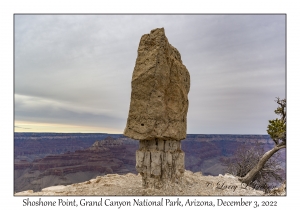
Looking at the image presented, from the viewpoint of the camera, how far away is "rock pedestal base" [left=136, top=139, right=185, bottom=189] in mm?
10422

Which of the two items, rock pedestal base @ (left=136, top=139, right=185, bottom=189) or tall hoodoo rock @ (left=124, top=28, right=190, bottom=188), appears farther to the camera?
rock pedestal base @ (left=136, top=139, right=185, bottom=189)

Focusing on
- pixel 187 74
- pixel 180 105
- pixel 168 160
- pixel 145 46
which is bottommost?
pixel 168 160

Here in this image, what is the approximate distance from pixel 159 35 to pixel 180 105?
10.4 feet

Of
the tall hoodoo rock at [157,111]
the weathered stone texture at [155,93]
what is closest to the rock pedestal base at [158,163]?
the tall hoodoo rock at [157,111]

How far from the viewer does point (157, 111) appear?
10070 millimetres

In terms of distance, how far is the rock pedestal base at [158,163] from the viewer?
10.4 meters

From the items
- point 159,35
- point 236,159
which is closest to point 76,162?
point 236,159

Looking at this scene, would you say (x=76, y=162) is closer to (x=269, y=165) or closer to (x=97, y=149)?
(x=97, y=149)

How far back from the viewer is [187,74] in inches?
476

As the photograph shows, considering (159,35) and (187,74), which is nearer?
(159,35)

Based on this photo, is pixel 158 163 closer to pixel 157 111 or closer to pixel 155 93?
pixel 157 111

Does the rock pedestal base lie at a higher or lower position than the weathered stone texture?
lower

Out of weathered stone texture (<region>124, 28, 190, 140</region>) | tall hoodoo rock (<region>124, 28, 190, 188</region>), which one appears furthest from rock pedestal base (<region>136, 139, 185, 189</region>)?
weathered stone texture (<region>124, 28, 190, 140</region>)

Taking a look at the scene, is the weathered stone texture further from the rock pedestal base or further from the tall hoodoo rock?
the rock pedestal base
